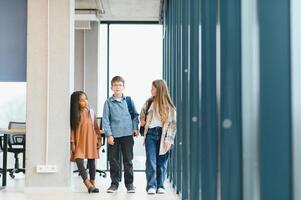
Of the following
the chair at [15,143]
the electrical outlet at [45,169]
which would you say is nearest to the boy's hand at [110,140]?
the electrical outlet at [45,169]

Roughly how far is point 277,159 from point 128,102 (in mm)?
4516

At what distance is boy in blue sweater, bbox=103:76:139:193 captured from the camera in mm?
5793

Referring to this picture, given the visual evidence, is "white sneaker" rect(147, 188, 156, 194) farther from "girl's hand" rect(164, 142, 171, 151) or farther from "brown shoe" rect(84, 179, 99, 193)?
"brown shoe" rect(84, 179, 99, 193)

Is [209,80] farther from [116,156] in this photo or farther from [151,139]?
[116,156]

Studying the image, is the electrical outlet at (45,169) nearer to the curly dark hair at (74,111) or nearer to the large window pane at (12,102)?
the curly dark hair at (74,111)

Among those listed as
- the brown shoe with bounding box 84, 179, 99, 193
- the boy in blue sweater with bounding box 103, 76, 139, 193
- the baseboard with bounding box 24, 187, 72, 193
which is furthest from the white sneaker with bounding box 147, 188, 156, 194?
the baseboard with bounding box 24, 187, 72, 193

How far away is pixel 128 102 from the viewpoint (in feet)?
19.5

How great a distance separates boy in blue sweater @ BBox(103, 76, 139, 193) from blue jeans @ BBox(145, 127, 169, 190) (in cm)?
34

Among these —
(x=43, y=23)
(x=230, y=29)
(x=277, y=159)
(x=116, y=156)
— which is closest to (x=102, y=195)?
(x=116, y=156)

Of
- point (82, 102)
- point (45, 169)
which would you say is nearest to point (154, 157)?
point (82, 102)

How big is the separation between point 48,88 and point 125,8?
3580 mm

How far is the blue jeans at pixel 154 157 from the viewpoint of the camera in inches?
217

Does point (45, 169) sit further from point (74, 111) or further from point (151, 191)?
point (151, 191)

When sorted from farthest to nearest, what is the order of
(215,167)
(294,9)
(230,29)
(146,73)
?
(146,73) → (215,167) → (230,29) → (294,9)
